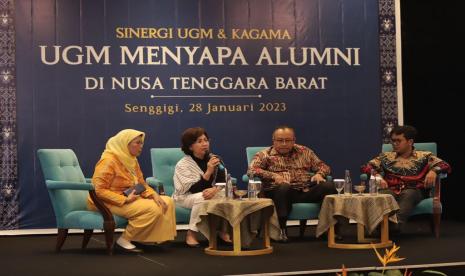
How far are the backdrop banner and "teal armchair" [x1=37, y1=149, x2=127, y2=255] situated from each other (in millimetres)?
1181

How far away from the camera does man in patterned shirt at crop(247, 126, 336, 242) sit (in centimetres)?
560

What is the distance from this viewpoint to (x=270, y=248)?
507 centimetres

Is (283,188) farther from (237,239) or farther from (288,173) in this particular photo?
(237,239)

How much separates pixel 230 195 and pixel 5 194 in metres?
2.54

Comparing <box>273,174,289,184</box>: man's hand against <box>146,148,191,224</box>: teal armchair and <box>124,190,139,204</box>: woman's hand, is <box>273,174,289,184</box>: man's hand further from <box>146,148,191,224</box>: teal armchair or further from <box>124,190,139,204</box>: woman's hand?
<box>124,190,139,204</box>: woman's hand

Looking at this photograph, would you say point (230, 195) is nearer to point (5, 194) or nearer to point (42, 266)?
point (42, 266)

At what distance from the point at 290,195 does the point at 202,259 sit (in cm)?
112

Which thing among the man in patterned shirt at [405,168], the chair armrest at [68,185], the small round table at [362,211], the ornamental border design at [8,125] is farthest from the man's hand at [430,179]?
the ornamental border design at [8,125]

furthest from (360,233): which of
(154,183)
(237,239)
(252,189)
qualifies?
(154,183)

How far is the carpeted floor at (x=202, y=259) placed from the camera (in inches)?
166

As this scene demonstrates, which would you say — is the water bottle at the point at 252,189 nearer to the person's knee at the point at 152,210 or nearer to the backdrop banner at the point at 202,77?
the person's knee at the point at 152,210

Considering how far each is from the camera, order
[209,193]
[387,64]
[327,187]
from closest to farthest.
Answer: [209,193]
[327,187]
[387,64]

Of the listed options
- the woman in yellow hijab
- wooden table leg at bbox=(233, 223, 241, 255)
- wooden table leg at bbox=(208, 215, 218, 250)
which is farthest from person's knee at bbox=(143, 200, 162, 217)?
wooden table leg at bbox=(233, 223, 241, 255)

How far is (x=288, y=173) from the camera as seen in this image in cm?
588
